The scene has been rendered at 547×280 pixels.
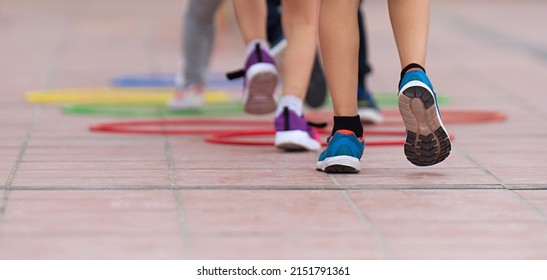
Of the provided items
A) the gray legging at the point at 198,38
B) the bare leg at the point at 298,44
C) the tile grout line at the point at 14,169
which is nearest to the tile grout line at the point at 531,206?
the bare leg at the point at 298,44

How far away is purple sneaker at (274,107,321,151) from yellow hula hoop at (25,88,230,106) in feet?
5.95

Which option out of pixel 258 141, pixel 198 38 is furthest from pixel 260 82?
pixel 198 38

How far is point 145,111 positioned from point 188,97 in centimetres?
24

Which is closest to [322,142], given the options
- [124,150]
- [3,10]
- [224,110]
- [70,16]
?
[124,150]

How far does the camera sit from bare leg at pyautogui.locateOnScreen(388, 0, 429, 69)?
4020 mm

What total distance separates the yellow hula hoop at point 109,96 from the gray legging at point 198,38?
1.25ft

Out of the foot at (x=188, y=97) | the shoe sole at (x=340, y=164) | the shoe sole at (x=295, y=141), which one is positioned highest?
the foot at (x=188, y=97)

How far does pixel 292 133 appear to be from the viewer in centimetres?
461

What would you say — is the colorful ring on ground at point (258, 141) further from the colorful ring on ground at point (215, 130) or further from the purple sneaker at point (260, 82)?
the purple sneaker at point (260, 82)

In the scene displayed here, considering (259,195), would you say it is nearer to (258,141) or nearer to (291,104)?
(291,104)

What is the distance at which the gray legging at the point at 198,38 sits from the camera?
5867mm

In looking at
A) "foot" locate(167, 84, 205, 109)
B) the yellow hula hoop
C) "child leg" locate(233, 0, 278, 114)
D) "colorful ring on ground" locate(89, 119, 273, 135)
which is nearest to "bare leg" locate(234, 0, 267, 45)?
"child leg" locate(233, 0, 278, 114)
